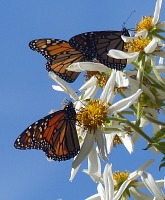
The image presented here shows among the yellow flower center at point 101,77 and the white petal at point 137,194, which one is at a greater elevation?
the yellow flower center at point 101,77

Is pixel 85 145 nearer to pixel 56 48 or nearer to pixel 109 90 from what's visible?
pixel 109 90

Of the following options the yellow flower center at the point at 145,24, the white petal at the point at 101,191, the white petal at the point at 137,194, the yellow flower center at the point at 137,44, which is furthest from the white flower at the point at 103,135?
the yellow flower center at the point at 145,24

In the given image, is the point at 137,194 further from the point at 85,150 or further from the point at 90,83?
the point at 90,83

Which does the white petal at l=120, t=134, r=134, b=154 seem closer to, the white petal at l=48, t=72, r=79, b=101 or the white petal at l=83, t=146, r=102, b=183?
the white petal at l=83, t=146, r=102, b=183

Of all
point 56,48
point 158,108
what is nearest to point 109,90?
point 158,108

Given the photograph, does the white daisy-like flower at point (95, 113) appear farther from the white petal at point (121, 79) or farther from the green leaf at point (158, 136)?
the green leaf at point (158, 136)

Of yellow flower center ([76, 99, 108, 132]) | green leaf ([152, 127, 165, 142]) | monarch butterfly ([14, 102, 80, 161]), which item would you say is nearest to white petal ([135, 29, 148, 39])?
yellow flower center ([76, 99, 108, 132])
